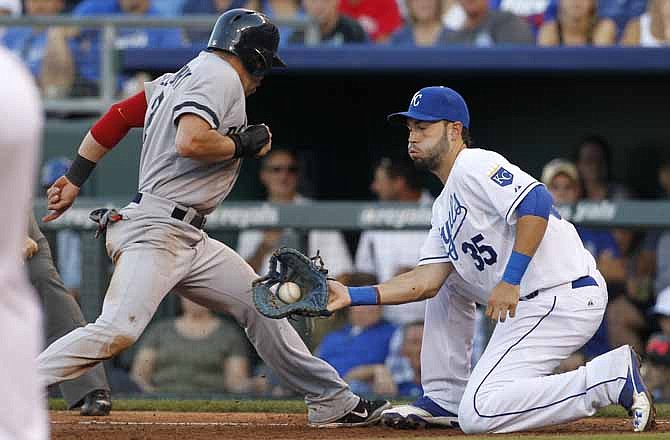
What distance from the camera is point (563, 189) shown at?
26.6 feet

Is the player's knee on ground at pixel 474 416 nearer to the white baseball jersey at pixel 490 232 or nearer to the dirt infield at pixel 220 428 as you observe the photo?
the dirt infield at pixel 220 428

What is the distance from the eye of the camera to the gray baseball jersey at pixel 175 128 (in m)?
4.78

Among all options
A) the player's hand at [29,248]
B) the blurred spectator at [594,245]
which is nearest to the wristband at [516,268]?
the player's hand at [29,248]

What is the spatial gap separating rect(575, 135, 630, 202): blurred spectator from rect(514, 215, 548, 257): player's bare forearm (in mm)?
3881

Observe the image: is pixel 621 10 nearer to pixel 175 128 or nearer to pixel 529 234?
pixel 529 234

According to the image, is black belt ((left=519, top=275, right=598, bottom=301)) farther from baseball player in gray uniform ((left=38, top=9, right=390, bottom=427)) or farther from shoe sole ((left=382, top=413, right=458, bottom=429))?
baseball player in gray uniform ((left=38, top=9, right=390, bottom=427))

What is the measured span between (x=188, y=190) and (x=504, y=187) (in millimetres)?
1162

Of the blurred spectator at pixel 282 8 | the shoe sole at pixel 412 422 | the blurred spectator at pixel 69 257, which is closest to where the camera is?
the shoe sole at pixel 412 422

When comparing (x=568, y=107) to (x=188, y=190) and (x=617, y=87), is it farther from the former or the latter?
(x=188, y=190)

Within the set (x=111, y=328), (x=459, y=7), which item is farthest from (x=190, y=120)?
(x=459, y=7)

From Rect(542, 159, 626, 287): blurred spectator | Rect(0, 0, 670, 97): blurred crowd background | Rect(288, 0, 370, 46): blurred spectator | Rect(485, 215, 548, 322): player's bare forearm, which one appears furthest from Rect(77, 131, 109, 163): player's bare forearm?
Rect(288, 0, 370, 46): blurred spectator

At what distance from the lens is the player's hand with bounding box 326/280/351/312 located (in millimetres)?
4785

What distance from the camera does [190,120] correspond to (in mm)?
4703

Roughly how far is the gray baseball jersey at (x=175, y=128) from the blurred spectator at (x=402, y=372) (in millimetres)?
2811
